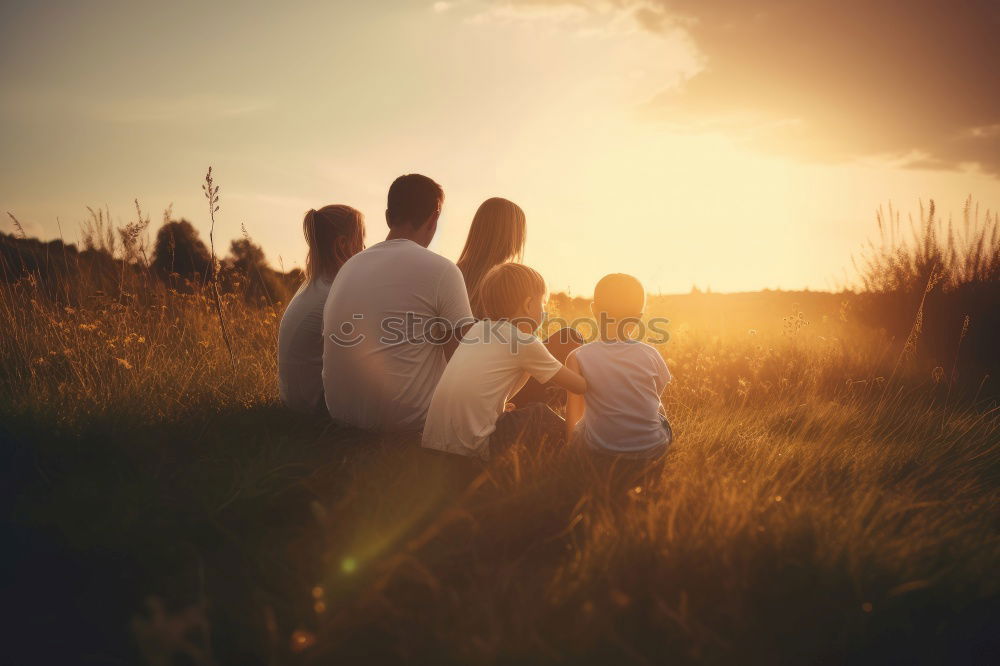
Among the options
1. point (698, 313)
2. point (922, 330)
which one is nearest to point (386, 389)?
point (922, 330)

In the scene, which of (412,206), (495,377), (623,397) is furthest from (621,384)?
(412,206)

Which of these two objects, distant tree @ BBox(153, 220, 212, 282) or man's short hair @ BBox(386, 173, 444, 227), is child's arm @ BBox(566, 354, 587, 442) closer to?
man's short hair @ BBox(386, 173, 444, 227)

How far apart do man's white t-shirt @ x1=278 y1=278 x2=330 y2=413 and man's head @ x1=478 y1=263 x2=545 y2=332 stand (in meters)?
1.18

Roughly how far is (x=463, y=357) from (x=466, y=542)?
3.08ft

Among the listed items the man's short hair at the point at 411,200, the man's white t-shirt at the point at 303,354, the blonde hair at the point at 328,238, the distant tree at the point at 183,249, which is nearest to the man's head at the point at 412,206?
the man's short hair at the point at 411,200

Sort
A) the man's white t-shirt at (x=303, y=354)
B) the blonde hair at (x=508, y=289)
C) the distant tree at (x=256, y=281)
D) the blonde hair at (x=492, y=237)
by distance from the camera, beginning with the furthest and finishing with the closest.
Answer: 1. the distant tree at (x=256, y=281)
2. the blonde hair at (x=492, y=237)
3. the man's white t-shirt at (x=303, y=354)
4. the blonde hair at (x=508, y=289)

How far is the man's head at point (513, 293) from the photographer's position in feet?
9.72

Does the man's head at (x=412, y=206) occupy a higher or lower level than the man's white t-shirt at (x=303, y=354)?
higher

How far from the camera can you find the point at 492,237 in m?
4.16

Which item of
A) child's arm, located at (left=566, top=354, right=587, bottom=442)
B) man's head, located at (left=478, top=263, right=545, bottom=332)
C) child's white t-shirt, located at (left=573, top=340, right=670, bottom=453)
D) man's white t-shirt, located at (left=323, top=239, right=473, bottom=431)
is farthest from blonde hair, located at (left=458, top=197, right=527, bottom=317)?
child's white t-shirt, located at (left=573, top=340, right=670, bottom=453)

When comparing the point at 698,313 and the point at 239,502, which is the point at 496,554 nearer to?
Answer: the point at 239,502

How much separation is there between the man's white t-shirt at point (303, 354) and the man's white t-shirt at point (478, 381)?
3.46 ft

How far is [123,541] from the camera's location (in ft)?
6.95

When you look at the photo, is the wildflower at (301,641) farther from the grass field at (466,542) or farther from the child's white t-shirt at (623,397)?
the child's white t-shirt at (623,397)
